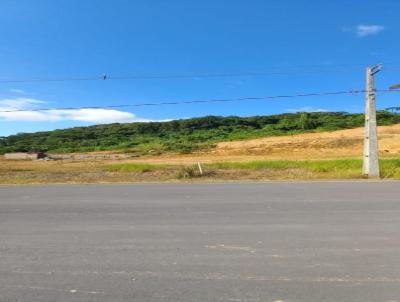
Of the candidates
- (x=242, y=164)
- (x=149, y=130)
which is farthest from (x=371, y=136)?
(x=149, y=130)

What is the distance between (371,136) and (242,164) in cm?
1223

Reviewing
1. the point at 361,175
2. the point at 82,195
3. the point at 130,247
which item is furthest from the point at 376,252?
the point at 361,175

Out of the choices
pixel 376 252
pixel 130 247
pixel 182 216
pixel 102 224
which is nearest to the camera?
pixel 376 252

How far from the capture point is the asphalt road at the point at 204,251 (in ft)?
17.0

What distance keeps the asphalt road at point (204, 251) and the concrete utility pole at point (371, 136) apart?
1027 cm

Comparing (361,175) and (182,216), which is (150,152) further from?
(182,216)

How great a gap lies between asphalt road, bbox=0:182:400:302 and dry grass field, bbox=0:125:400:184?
11645mm

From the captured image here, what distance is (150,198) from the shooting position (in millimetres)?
14406

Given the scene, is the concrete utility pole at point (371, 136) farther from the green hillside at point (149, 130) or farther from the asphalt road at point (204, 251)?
the green hillside at point (149, 130)

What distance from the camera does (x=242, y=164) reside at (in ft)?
111

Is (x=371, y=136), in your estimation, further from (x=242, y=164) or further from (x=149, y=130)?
(x=149, y=130)

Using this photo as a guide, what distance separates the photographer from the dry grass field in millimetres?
24422

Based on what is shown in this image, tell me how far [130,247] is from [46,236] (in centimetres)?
191

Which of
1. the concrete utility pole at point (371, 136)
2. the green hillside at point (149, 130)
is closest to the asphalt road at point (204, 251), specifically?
the concrete utility pole at point (371, 136)
